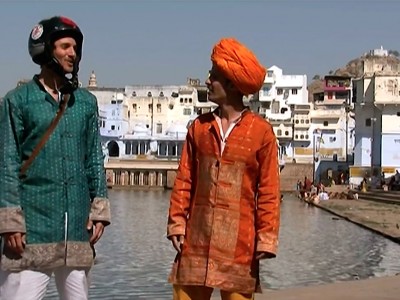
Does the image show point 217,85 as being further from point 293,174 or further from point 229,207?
point 293,174

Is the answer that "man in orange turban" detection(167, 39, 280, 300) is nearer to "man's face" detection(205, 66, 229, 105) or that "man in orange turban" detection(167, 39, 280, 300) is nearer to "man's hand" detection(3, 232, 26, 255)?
"man's face" detection(205, 66, 229, 105)

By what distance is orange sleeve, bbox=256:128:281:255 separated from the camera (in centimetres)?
414

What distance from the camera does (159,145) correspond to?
8062 cm

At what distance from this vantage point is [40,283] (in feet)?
12.7

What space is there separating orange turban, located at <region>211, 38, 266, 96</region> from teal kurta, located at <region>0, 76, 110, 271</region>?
2.50ft

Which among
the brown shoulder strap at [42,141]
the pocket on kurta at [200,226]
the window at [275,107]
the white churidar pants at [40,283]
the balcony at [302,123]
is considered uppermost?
the window at [275,107]

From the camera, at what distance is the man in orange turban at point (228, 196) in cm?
414

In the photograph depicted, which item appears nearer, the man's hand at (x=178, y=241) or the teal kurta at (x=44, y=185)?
the teal kurta at (x=44, y=185)

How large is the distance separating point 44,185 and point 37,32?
2.50ft

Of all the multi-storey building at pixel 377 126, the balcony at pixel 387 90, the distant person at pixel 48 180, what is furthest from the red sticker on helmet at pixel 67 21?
the balcony at pixel 387 90

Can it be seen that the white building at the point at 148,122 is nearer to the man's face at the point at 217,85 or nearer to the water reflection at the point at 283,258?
the water reflection at the point at 283,258

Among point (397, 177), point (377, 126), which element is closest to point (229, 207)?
point (397, 177)

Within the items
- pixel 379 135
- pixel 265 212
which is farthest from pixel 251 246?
pixel 379 135

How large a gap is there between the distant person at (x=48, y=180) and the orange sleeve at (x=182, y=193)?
353mm
